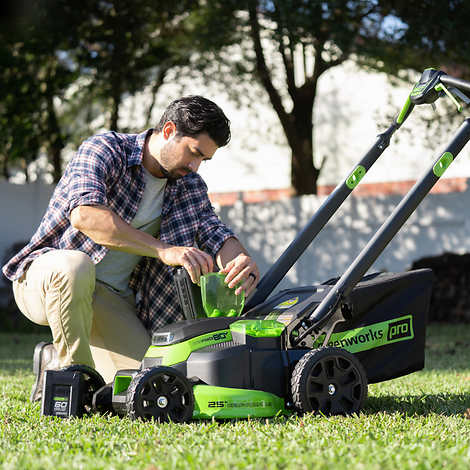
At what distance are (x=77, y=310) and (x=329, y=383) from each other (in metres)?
1.04

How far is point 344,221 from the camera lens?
10.5 metres

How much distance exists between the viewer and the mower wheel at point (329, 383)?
2699 mm

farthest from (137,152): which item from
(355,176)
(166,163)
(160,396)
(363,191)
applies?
(363,191)

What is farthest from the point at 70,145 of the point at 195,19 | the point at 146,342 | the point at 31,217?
the point at 146,342

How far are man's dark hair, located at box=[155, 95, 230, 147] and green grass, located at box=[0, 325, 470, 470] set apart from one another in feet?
3.82

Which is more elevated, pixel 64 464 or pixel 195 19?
pixel 195 19

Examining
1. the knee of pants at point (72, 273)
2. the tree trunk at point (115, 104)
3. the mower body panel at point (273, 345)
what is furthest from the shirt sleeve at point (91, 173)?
the tree trunk at point (115, 104)

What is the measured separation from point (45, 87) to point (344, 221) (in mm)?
4379

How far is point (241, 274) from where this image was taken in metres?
3.14

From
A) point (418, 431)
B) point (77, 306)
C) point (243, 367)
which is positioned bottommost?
point (418, 431)

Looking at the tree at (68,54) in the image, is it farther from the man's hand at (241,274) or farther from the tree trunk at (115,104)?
the man's hand at (241,274)

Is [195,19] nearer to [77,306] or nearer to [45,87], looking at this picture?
[45,87]

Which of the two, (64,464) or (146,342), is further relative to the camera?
(146,342)

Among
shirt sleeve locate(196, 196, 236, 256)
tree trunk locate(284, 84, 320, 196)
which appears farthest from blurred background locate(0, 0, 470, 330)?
shirt sleeve locate(196, 196, 236, 256)
